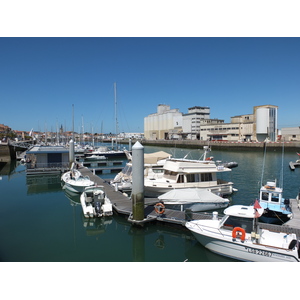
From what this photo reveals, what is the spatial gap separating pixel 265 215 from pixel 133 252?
29.4 feet

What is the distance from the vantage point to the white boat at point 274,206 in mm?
14570

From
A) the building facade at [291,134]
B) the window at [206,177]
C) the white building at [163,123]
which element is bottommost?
the window at [206,177]

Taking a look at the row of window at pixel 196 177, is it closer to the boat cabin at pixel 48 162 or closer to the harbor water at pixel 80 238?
the harbor water at pixel 80 238

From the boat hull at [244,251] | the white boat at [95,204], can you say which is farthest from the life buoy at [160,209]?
the boat hull at [244,251]

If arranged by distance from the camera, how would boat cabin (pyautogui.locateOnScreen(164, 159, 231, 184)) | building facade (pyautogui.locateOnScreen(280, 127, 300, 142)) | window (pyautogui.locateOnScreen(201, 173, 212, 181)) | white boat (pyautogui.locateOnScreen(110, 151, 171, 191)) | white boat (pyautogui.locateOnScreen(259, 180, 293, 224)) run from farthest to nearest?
building facade (pyautogui.locateOnScreen(280, 127, 300, 142))
white boat (pyautogui.locateOnScreen(110, 151, 171, 191))
window (pyautogui.locateOnScreen(201, 173, 212, 181))
boat cabin (pyautogui.locateOnScreen(164, 159, 231, 184))
white boat (pyautogui.locateOnScreen(259, 180, 293, 224))

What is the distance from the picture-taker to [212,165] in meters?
21.1

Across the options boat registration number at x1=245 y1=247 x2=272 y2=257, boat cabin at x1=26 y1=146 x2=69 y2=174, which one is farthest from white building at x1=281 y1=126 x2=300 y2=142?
boat registration number at x1=245 y1=247 x2=272 y2=257

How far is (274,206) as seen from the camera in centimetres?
1518

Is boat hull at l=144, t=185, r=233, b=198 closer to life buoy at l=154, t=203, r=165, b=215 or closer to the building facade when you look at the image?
life buoy at l=154, t=203, r=165, b=215

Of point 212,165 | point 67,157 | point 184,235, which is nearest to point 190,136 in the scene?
point 67,157

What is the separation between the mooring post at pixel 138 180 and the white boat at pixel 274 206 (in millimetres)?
7990

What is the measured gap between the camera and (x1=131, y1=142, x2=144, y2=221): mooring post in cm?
1425

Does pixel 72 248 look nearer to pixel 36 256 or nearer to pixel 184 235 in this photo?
pixel 36 256

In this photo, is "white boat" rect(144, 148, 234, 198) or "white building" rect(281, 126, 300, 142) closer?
"white boat" rect(144, 148, 234, 198)
